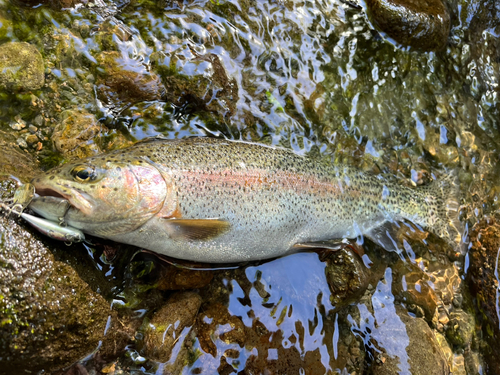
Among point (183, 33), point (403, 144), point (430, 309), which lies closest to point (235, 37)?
point (183, 33)

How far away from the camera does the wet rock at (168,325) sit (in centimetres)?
308

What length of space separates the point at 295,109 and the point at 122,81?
5.92 feet

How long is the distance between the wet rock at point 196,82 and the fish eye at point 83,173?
123cm

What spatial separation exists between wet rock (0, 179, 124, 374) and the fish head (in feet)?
0.86

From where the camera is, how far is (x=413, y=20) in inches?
171

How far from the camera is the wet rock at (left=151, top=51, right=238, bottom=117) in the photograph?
3590 mm

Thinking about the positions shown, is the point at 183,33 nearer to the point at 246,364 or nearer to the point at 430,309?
the point at 246,364

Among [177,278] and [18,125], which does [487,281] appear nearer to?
[177,278]

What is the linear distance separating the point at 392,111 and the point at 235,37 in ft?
6.81

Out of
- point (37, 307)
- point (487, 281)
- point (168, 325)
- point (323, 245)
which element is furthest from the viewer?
point (487, 281)

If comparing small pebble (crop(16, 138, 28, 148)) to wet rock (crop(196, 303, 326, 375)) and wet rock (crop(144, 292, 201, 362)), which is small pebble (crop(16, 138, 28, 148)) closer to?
wet rock (crop(144, 292, 201, 362))

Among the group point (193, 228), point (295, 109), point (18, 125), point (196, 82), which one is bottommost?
point (193, 228)

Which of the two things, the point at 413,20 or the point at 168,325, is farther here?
the point at 413,20

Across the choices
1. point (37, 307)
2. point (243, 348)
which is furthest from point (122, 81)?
point (243, 348)
